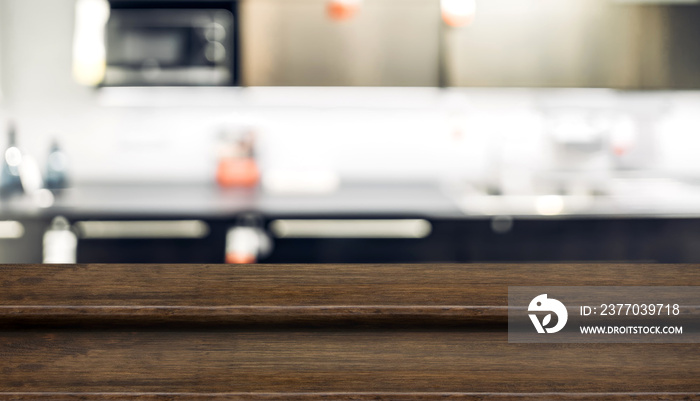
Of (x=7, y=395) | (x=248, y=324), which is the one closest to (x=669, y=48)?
(x=248, y=324)

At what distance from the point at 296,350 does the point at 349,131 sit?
2.47 metres

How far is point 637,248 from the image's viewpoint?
96.6 inches

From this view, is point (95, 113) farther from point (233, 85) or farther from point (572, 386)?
point (572, 386)

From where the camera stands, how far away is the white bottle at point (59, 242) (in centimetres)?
233

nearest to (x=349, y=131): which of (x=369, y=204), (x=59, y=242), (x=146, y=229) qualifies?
(x=369, y=204)

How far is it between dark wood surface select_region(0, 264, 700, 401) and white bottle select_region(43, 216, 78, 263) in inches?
72.7

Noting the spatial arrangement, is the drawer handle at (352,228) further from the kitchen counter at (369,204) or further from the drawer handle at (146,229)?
the drawer handle at (146,229)

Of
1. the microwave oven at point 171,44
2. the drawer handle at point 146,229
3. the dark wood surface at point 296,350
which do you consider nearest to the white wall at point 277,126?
the microwave oven at point 171,44

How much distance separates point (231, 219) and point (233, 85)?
607 millimetres

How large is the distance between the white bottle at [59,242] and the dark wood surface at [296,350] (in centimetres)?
185

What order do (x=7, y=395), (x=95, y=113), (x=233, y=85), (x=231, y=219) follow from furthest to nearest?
(x=95, y=113) → (x=233, y=85) → (x=231, y=219) → (x=7, y=395)

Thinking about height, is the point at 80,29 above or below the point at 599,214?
above

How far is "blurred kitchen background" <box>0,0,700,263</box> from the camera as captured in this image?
2406mm
